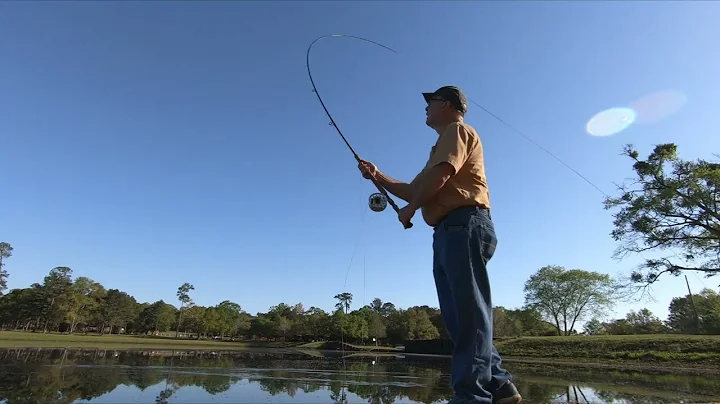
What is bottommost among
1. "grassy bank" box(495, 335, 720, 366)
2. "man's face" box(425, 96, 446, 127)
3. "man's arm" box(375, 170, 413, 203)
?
"grassy bank" box(495, 335, 720, 366)

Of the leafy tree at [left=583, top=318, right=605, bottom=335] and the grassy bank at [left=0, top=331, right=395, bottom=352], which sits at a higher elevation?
the leafy tree at [left=583, top=318, right=605, bottom=335]

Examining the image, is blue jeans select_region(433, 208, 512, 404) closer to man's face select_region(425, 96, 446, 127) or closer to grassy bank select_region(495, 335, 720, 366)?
man's face select_region(425, 96, 446, 127)

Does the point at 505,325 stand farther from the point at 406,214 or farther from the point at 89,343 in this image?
the point at 406,214

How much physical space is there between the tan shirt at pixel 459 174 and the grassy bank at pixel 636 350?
2465cm

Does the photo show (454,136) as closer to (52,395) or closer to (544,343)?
(52,395)

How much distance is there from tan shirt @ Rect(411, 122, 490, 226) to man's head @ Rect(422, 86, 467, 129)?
7.7 inches

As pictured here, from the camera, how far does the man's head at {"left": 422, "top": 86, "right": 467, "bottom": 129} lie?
9.90 ft

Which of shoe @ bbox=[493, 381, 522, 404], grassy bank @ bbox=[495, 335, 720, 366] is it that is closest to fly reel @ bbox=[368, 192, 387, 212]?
shoe @ bbox=[493, 381, 522, 404]

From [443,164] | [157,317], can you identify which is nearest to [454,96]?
[443,164]

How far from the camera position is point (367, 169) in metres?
3.72

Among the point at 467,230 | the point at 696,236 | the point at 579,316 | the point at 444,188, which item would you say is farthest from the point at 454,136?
the point at 579,316

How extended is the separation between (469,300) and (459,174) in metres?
0.86

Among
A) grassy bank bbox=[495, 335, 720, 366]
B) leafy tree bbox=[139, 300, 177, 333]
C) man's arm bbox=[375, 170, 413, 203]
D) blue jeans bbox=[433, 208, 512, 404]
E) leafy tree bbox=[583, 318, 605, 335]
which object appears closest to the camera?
blue jeans bbox=[433, 208, 512, 404]

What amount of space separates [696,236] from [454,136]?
24206 mm
